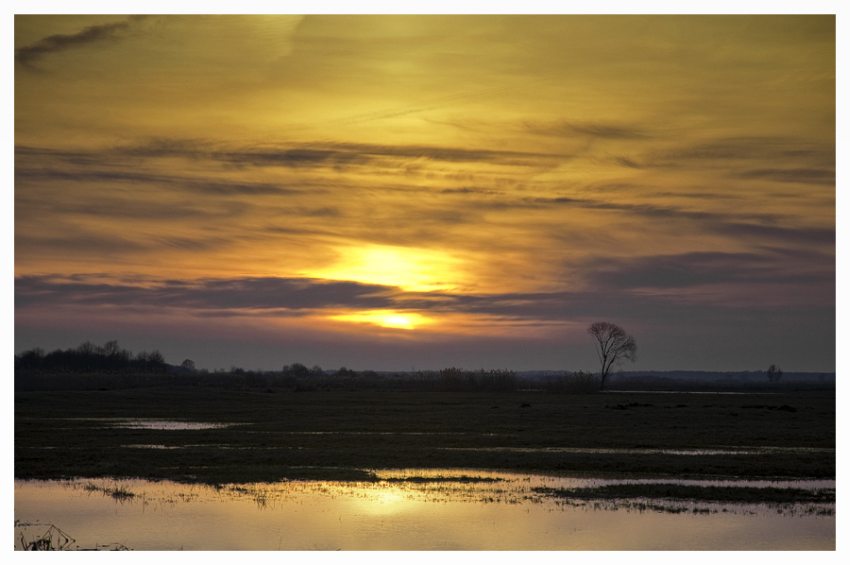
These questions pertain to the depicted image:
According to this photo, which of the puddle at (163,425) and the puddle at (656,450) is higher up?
the puddle at (656,450)

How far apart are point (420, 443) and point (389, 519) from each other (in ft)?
54.8

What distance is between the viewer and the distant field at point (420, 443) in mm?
28547

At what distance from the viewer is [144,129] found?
3534cm

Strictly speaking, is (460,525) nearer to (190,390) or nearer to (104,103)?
(104,103)

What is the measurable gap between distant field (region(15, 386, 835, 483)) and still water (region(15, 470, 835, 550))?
3.27m

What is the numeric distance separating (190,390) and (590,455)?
224 feet

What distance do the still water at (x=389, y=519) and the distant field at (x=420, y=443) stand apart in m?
3.27

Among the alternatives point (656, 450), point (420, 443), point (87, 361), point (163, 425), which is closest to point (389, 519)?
point (420, 443)

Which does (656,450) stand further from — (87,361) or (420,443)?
(87,361)

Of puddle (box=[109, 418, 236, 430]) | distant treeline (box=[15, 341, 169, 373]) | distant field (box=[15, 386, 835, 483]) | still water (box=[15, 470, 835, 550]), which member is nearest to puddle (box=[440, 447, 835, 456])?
distant field (box=[15, 386, 835, 483])

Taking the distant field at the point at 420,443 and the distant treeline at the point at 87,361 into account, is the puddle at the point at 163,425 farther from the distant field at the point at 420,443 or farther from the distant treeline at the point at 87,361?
the distant treeline at the point at 87,361

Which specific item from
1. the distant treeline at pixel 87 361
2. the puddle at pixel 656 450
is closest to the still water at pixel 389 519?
the puddle at pixel 656 450

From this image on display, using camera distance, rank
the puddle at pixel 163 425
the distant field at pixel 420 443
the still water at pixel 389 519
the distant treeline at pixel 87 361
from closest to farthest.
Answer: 1. the still water at pixel 389 519
2. the distant field at pixel 420 443
3. the puddle at pixel 163 425
4. the distant treeline at pixel 87 361
